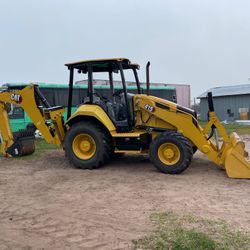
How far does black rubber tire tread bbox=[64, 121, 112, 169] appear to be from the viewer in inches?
352

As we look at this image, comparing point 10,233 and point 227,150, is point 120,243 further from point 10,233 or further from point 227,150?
point 227,150

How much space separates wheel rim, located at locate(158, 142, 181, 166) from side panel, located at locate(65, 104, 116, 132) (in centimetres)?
128

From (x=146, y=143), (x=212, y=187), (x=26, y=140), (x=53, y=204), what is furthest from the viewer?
(x=26, y=140)

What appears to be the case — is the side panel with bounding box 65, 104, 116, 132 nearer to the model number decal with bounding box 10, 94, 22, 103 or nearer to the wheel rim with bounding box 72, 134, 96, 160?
the wheel rim with bounding box 72, 134, 96, 160

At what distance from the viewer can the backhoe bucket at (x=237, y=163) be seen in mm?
7781

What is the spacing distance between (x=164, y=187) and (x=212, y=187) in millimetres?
882

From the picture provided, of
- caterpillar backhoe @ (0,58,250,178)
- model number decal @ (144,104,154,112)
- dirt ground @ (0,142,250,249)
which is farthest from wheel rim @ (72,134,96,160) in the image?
model number decal @ (144,104,154,112)

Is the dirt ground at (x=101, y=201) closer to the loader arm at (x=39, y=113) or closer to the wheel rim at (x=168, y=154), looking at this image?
the wheel rim at (x=168, y=154)

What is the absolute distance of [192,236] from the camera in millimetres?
4621

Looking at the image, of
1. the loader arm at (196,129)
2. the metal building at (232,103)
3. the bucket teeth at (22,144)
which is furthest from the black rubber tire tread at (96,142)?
the metal building at (232,103)

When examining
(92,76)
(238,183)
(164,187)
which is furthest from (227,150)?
(92,76)

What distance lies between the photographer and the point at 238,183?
7.48m

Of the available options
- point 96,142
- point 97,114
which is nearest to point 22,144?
point 96,142

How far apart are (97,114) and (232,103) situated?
29.1 metres
